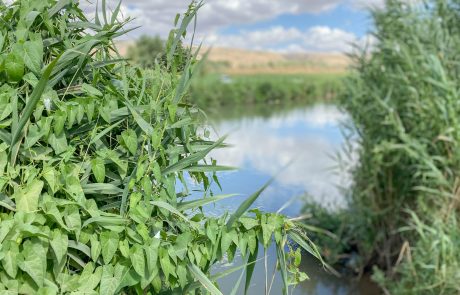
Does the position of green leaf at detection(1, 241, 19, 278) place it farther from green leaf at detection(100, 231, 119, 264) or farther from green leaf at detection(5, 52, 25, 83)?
green leaf at detection(5, 52, 25, 83)

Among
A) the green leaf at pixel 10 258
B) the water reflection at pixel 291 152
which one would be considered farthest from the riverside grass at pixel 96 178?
the water reflection at pixel 291 152

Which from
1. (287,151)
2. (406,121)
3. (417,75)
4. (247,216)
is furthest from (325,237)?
(247,216)

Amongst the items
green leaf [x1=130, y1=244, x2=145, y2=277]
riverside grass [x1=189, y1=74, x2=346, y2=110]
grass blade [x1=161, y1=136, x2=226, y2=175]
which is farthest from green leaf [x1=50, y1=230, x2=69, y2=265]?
riverside grass [x1=189, y1=74, x2=346, y2=110]

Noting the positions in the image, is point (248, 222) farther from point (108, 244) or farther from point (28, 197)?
point (28, 197)

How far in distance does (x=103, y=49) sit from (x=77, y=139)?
240 mm

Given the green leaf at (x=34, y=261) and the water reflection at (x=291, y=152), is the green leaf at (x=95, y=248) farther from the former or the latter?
the water reflection at (x=291, y=152)

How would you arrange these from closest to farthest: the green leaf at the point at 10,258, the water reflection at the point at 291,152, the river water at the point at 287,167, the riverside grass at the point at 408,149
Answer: the green leaf at the point at 10,258 → the river water at the point at 287,167 → the riverside grass at the point at 408,149 → the water reflection at the point at 291,152

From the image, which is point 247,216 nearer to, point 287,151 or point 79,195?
point 79,195

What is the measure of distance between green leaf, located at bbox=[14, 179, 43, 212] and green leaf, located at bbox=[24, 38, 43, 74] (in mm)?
231

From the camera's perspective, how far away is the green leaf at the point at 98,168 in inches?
39.2

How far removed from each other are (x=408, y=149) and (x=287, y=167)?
9.42ft

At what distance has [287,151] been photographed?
983 cm

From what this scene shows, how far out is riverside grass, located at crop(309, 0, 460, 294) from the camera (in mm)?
3920

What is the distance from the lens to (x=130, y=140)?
103cm
